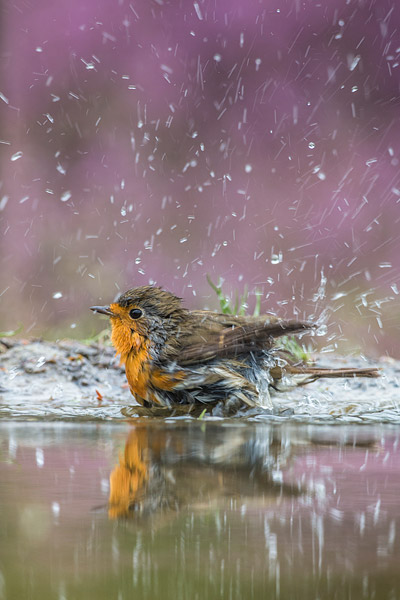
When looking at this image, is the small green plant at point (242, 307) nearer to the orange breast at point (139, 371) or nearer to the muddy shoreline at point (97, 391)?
the muddy shoreline at point (97, 391)

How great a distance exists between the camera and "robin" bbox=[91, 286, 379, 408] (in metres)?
4.38

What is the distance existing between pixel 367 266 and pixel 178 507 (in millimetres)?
6889

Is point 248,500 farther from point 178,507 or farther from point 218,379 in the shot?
point 218,379

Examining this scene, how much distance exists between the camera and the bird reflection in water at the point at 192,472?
2.15 meters

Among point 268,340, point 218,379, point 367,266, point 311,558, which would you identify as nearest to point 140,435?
point 218,379

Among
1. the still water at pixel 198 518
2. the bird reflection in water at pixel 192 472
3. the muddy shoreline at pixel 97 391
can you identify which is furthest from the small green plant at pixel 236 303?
the still water at pixel 198 518

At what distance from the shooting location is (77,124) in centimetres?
958

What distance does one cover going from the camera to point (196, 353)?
4434mm

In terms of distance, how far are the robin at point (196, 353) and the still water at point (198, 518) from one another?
1.00 m

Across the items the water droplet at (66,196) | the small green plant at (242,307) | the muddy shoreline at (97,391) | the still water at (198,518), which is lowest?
the still water at (198,518)

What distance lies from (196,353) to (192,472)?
6.14ft

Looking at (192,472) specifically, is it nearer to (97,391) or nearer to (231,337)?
(231,337)

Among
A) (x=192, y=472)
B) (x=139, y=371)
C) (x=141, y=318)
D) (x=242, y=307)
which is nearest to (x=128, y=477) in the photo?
(x=192, y=472)

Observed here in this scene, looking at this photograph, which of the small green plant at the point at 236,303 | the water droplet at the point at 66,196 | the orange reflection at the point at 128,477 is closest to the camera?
the orange reflection at the point at 128,477
